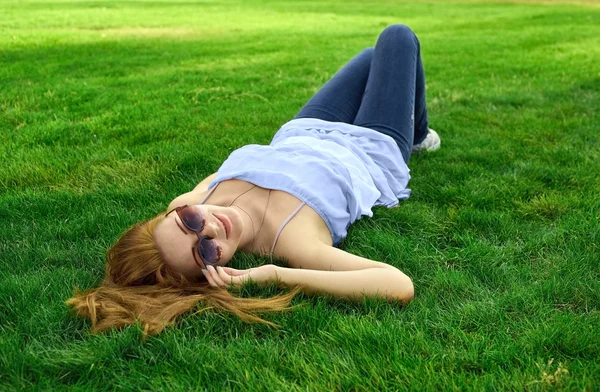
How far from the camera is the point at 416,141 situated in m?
5.63

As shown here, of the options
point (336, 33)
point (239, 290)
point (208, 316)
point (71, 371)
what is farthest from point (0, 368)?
point (336, 33)

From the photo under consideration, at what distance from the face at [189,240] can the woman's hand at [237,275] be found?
0.19 feet

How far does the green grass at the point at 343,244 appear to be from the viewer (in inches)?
101

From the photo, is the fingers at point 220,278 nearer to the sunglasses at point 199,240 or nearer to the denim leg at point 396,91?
the sunglasses at point 199,240

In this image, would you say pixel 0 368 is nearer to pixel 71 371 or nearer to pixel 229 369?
pixel 71 371

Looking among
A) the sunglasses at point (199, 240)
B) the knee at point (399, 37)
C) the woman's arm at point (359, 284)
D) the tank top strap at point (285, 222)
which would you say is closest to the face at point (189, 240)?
the sunglasses at point (199, 240)

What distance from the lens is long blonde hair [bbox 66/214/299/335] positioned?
2859 millimetres

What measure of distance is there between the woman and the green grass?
0.38ft

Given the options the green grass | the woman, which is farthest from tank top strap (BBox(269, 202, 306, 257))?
the green grass

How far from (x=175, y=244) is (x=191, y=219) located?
15 cm

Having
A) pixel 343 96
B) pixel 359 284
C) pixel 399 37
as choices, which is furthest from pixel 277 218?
pixel 399 37

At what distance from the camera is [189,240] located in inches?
124

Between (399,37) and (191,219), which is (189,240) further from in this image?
(399,37)

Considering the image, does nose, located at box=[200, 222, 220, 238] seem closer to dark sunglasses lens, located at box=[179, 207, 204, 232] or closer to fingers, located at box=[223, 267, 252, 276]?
dark sunglasses lens, located at box=[179, 207, 204, 232]
